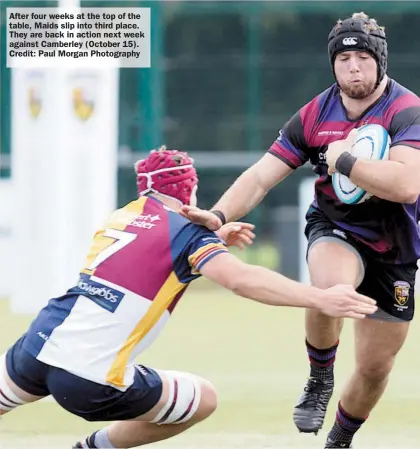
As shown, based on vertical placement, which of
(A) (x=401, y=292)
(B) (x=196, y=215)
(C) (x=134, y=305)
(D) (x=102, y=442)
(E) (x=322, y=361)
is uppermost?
(B) (x=196, y=215)

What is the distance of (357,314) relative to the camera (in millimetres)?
4988

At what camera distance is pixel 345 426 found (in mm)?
6371

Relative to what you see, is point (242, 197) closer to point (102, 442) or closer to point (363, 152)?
point (363, 152)

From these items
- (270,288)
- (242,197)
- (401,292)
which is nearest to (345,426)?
(401,292)

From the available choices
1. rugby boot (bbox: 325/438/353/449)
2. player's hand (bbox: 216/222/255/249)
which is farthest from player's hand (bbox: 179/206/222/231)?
rugby boot (bbox: 325/438/353/449)

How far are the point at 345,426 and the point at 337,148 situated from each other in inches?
58.5

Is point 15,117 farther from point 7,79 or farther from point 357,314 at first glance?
point 357,314

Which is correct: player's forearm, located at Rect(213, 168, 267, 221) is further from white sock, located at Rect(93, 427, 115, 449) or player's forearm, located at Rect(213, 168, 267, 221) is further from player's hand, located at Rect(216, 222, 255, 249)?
white sock, located at Rect(93, 427, 115, 449)

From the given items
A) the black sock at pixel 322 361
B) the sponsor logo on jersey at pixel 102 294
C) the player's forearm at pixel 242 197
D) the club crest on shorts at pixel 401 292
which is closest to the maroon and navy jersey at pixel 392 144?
the club crest on shorts at pixel 401 292

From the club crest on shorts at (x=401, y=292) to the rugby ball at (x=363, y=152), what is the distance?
0.49 m

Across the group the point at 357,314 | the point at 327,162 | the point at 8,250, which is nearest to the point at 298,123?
the point at 327,162

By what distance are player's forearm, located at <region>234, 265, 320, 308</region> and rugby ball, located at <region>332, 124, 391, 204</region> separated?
975mm

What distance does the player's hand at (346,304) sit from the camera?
4.98m

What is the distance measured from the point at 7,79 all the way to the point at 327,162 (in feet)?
47.1
